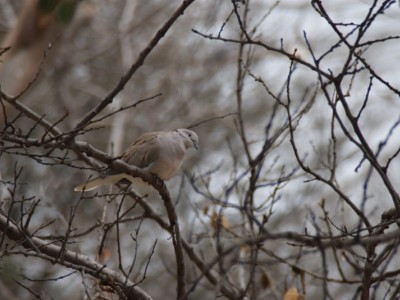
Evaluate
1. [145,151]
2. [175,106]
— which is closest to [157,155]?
[145,151]

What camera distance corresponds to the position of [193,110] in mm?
10156

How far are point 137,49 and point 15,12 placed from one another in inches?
75.8

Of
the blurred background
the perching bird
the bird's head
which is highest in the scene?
the blurred background

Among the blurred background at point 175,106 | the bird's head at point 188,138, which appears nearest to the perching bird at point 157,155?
the bird's head at point 188,138

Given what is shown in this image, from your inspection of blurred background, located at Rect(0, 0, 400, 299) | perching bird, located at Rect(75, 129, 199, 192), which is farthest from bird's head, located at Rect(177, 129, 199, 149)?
blurred background, located at Rect(0, 0, 400, 299)

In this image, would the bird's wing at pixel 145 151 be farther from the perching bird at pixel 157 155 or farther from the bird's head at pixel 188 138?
the bird's head at pixel 188 138

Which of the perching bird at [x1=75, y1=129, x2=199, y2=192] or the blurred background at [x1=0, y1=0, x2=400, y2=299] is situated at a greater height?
the blurred background at [x1=0, y1=0, x2=400, y2=299]

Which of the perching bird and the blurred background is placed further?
the blurred background

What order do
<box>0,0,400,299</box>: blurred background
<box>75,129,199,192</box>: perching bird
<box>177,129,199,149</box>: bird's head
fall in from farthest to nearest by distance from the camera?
<box>0,0,400,299</box>: blurred background < <box>177,129,199,149</box>: bird's head < <box>75,129,199,192</box>: perching bird

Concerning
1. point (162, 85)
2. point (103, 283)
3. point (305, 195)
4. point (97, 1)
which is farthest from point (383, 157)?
point (103, 283)

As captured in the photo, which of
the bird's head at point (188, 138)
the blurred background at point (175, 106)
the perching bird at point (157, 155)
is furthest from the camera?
the blurred background at point (175, 106)

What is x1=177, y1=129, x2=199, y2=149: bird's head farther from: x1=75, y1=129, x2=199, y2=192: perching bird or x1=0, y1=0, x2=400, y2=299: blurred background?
x1=0, y1=0, x2=400, y2=299: blurred background

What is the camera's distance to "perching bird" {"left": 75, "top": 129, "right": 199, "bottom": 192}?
12.8 feet

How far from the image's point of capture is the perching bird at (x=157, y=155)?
12.8 ft
